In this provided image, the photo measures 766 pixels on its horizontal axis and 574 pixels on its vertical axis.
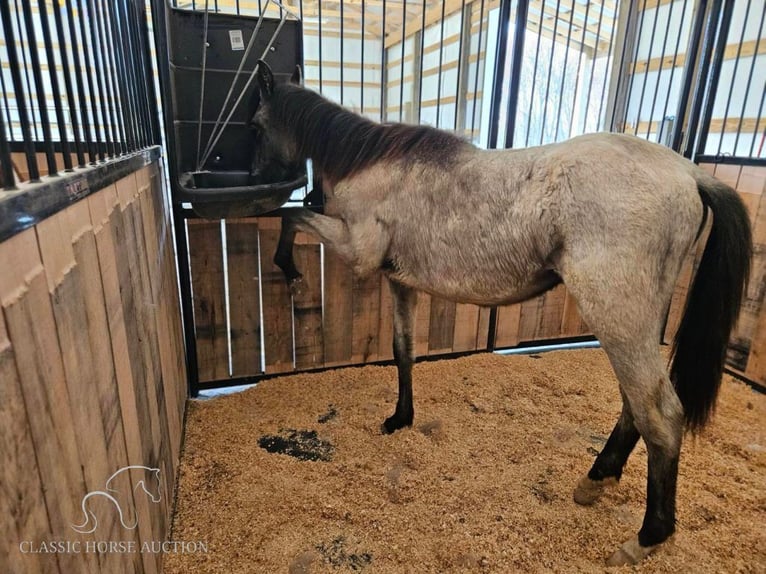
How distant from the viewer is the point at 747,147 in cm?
396

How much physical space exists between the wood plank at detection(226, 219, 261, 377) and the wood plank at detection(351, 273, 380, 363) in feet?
2.00

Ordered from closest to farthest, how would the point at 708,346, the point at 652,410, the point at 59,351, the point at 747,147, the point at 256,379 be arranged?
1. the point at 59,351
2. the point at 652,410
3. the point at 708,346
4. the point at 256,379
5. the point at 747,147

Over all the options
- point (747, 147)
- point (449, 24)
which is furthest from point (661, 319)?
point (449, 24)

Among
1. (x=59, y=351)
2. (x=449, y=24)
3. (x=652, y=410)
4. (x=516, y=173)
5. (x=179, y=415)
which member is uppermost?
(x=449, y=24)

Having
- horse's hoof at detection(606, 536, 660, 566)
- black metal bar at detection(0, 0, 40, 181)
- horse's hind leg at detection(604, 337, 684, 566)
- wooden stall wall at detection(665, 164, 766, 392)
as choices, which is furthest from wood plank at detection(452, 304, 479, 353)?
black metal bar at detection(0, 0, 40, 181)

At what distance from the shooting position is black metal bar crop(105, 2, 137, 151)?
4.50 ft

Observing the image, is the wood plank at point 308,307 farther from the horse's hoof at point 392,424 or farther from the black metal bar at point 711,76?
the black metal bar at point 711,76

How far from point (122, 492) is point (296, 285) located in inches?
64.5

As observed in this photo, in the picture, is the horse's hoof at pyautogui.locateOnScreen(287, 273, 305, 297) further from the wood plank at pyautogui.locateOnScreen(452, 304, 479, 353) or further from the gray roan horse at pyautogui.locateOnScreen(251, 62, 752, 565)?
the wood plank at pyautogui.locateOnScreen(452, 304, 479, 353)

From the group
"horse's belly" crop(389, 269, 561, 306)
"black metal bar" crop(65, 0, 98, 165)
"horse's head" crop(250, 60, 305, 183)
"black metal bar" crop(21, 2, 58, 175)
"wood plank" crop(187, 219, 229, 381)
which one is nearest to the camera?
"black metal bar" crop(21, 2, 58, 175)

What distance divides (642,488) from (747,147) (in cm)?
360

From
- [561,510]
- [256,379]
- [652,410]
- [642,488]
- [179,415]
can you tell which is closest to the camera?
[652,410]

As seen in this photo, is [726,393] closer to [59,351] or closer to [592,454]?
[592,454]

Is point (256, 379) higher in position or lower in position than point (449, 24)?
lower
